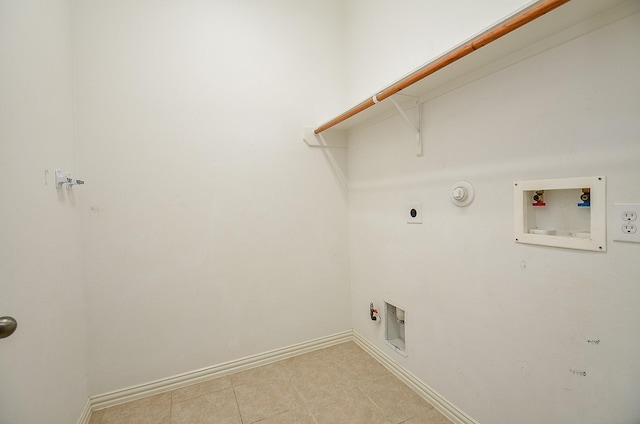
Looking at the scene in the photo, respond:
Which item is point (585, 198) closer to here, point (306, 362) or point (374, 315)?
point (374, 315)

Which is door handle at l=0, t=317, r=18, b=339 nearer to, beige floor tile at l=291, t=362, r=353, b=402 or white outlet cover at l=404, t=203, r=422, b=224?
beige floor tile at l=291, t=362, r=353, b=402

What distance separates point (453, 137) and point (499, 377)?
118 centimetres

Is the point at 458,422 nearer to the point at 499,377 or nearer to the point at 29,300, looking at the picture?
the point at 499,377

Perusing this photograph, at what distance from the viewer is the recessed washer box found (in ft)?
3.04

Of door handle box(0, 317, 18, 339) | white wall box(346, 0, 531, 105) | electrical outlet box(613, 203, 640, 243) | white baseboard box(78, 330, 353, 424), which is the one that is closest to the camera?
door handle box(0, 317, 18, 339)

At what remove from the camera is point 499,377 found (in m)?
1.25

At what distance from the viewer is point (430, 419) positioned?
1.50 m

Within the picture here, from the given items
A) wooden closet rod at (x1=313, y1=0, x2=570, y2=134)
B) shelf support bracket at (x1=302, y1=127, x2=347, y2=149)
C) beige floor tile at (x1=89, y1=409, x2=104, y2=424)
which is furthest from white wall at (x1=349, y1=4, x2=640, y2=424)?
beige floor tile at (x1=89, y1=409, x2=104, y2=424)

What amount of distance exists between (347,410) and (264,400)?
0.53 metres

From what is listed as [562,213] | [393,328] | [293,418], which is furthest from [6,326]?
[393,328]

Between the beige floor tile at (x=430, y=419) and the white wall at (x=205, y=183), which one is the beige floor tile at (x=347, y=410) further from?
the white wall at (x=205, y=183)

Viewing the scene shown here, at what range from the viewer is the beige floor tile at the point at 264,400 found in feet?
5.26

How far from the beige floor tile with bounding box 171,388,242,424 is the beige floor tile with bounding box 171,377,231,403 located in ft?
0.12

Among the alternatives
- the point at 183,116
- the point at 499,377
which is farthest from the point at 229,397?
the point at 183,116
